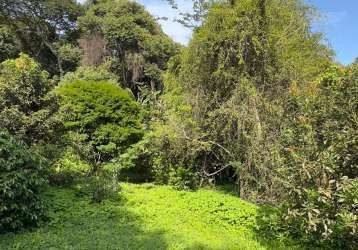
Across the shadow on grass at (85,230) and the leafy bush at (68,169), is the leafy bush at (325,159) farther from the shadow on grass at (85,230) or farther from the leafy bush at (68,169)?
the leafy bush at (68,169)

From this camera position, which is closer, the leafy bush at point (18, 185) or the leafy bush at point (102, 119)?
the leafy bush at point (18, 185)

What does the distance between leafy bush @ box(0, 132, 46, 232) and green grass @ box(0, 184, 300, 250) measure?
216 mm

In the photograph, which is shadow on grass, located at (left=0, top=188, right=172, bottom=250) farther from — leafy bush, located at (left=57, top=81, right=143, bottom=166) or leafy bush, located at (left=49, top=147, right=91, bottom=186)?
leafy bush, located at (left=57, top=81, right=143, bottom=166)

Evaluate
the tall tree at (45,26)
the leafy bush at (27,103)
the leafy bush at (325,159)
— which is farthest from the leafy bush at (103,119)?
the tall tree at (45,26)

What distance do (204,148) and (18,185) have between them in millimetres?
4065

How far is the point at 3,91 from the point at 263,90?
4911mm

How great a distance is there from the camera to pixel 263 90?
8.31 m

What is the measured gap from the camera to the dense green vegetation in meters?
5.42

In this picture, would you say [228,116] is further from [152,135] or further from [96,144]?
[96,144]

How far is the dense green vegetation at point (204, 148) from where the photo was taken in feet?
17.8

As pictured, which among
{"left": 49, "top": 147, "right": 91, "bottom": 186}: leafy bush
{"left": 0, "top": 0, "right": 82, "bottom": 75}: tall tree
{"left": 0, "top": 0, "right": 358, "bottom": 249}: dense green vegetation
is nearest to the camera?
{"left": 0, "top": 0, "right": 358, "bottom": 249}: dense green vegetation

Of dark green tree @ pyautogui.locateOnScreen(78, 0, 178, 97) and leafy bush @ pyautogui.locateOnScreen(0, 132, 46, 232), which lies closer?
leafy bush @ pyautogui.locateOnScreen(0, 132, 46, 232)

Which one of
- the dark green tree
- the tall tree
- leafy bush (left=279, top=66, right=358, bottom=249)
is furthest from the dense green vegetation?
the tall tree

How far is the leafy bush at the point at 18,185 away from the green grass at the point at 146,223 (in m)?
0.22
